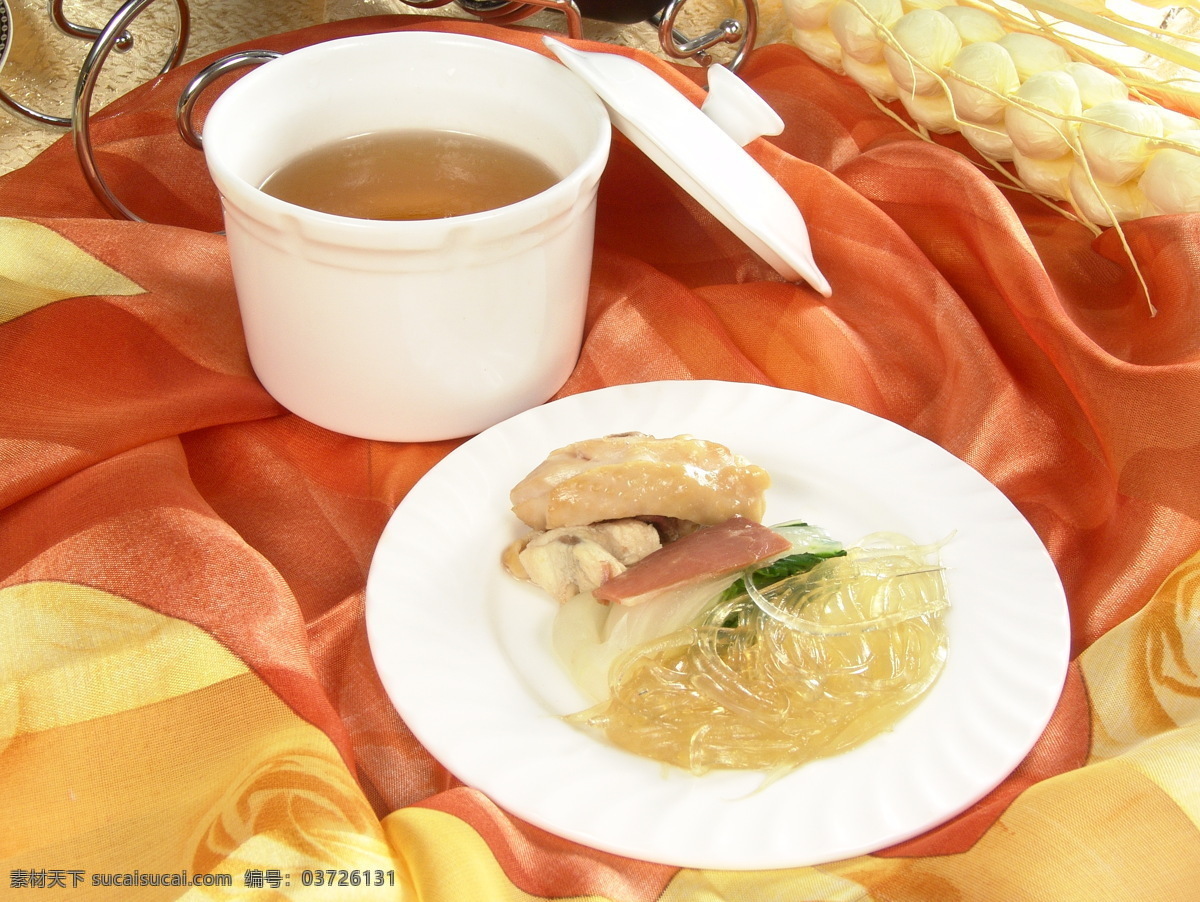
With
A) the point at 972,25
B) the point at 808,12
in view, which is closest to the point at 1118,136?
the point at 972,25

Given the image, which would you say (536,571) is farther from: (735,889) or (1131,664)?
(1131,664)

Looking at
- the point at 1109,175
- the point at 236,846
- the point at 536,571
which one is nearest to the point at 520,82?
the point at 536,571

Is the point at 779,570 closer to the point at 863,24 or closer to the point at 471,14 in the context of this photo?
the point at 863,24

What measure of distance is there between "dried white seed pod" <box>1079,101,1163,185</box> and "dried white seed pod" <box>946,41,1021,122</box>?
0.09 meters

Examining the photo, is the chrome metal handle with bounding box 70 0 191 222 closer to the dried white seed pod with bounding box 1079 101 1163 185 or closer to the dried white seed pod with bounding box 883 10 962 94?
the dried white seed pod with bounding box 883 10 962 94

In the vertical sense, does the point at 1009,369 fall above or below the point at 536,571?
above

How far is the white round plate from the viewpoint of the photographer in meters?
0.69

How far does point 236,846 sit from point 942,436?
71 cm

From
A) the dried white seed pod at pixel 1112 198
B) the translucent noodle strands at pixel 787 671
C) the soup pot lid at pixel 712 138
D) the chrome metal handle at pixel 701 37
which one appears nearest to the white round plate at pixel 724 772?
the translucent noodle strands at pixel 787 671

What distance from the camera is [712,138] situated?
101 cm

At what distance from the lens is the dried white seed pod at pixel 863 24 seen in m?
1.20

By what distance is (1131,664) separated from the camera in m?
0.82

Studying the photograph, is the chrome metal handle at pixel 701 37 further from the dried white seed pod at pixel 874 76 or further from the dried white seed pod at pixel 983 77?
the dried white seed pod at pixel 983 77

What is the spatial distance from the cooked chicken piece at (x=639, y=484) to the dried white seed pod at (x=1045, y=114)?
1.76ft
